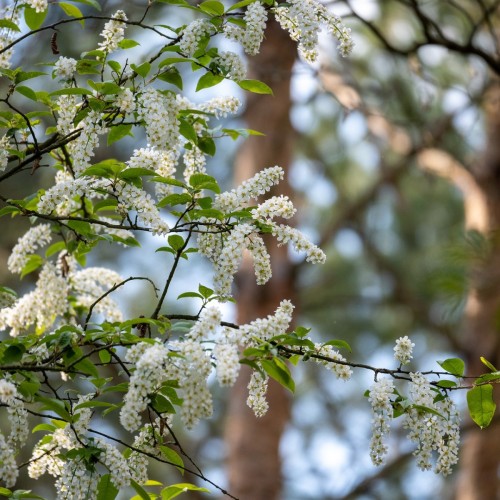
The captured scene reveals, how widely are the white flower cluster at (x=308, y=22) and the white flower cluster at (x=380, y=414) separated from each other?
3.09 ft

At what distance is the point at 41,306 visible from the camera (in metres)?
2.89

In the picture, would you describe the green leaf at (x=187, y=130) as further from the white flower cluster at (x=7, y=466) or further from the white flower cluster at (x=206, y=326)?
the white flower cluster at (x=7, y=466)

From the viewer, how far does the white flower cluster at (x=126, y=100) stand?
7.55 feet

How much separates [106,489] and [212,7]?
130 centimetres

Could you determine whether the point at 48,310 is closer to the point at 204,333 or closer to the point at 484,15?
the point at 204,333

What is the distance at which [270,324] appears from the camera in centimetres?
214

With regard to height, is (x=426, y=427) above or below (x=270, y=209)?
below

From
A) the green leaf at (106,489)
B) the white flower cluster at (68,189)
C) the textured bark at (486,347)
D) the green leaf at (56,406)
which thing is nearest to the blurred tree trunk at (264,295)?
the textured bark at (486,347)

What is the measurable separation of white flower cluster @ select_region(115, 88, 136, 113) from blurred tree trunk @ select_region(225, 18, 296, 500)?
392 centimetres

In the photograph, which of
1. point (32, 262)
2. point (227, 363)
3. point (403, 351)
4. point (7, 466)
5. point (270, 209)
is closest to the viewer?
point (227, 363)

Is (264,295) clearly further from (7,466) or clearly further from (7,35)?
(7,466)

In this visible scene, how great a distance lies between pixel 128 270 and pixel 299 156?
2.32 meters

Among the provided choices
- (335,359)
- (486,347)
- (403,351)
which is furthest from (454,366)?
(486,347)

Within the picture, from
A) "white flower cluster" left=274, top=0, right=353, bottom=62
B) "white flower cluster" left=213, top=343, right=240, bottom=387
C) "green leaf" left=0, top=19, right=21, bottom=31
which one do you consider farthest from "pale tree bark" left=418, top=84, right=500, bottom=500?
"white flower cluster" left=213, top=343, right=240, bottom=387
